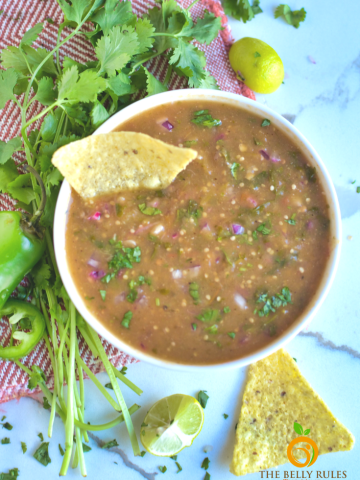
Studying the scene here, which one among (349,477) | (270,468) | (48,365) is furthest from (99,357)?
(349,477)

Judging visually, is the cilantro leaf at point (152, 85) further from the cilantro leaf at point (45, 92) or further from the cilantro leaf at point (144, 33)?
the cilantro leaf at point (45, 92)

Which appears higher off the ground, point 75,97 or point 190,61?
point 190,61

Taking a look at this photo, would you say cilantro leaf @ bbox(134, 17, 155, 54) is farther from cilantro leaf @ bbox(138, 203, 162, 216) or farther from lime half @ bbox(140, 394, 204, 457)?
lime half @ bbox(140, 394, 204, 457)

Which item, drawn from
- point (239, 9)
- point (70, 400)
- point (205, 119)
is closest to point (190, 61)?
point (205, 119)

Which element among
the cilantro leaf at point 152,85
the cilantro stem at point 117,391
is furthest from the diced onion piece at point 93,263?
the cilantro leaf at point 152,85

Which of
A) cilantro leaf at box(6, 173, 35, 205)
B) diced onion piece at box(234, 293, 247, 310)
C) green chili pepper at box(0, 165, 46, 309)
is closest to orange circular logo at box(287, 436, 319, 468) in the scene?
diced onion piece at box(234, 293, 247, 310)

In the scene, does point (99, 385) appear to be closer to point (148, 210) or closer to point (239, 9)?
point (148, 210)

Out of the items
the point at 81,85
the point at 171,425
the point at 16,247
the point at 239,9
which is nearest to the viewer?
the point at 81,85
